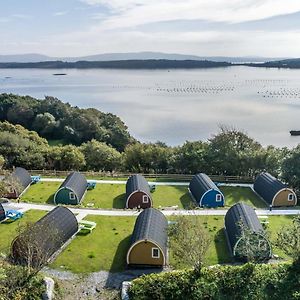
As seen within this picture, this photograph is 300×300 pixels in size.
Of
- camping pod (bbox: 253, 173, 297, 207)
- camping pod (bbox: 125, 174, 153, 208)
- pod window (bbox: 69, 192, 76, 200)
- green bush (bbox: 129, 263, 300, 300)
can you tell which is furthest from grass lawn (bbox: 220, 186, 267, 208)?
green bush (bbox: 129, 263, 300, 300)

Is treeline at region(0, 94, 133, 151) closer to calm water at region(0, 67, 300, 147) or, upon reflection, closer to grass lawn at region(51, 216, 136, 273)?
calm water at region(0, 67, 300, 147)

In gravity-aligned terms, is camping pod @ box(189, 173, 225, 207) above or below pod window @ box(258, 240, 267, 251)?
below

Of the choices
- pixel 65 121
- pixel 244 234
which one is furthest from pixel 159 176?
pixel 65 121

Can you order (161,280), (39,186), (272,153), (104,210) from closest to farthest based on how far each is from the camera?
(161,280)
(104,210)
(39,186)
(272,153)

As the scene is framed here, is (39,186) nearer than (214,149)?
Yes

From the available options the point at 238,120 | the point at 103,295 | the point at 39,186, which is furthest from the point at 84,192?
the point at 238,120

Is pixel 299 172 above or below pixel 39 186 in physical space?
above

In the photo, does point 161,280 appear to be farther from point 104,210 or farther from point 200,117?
point 200,117

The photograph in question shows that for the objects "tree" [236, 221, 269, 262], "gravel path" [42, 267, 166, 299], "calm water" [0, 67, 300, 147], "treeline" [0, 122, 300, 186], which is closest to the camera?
"gravel path" [42, 267, 166, 299]
